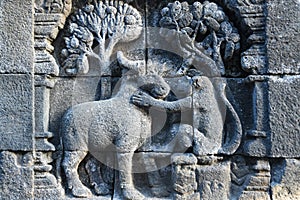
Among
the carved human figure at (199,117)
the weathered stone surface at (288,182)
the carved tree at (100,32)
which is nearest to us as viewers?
the weathered stone surface at (288,182)

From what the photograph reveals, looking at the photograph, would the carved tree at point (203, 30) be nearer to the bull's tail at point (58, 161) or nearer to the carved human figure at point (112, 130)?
the carved human figure at point (112, 130)

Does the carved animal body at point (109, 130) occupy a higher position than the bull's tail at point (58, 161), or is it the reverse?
the carved animal body at point (109, 130)

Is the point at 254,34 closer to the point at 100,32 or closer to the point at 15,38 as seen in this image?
the point at 100,32

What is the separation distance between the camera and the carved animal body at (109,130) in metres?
3.57

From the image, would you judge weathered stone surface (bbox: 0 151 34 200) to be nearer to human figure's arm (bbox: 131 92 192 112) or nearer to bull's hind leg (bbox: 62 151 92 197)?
bull's hind leg (bbox: 62 151 92 197)

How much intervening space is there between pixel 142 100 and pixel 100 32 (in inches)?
29.1

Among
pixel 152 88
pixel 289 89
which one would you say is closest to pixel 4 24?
pixel 152 88

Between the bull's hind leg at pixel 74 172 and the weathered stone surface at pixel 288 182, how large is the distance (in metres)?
1.59

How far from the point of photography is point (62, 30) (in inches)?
151

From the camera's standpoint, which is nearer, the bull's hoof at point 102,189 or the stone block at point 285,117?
the stone block at point 285,117

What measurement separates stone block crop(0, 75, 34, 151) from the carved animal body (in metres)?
0.31

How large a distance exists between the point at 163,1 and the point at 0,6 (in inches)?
57.2

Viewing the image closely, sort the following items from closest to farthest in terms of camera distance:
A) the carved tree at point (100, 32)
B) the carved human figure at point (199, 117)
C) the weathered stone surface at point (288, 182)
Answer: the weathered stone surface at point (288, 182), the carved human figure at point (199, 117), the carved tree at point (100, 32)

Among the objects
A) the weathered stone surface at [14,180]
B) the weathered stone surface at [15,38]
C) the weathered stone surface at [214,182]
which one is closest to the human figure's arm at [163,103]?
the weathered stone surface at [214,182]
